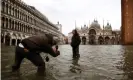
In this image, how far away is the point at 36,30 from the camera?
225 feet

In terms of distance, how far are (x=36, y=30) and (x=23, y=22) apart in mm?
15289

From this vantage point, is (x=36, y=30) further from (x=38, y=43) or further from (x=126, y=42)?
(x=38, y=43)

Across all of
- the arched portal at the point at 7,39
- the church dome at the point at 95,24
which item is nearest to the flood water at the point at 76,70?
the arched portal at the point at 7,39

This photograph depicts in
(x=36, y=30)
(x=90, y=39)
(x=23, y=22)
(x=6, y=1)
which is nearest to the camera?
(x=6, y=1)

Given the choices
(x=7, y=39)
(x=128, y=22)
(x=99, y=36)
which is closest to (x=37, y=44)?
(x=7, y=39)

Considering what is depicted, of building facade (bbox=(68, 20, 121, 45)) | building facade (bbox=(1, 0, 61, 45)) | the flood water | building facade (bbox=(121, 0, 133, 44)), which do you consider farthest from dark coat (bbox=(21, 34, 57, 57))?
building facade (bbox=(68, 20, 121, 45))

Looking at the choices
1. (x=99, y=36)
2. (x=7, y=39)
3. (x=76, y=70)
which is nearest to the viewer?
(x=76, y=70)

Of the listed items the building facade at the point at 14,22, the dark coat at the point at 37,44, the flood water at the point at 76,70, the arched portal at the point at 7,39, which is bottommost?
the flood water at the point at 76,70

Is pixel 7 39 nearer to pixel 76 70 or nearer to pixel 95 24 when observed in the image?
pixel 76 70

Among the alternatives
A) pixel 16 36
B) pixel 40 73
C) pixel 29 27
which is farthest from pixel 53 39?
pixel 29 27

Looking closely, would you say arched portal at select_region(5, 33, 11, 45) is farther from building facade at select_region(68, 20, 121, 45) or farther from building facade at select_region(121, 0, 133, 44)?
building facade at select_region(68, 20, 121, 45)

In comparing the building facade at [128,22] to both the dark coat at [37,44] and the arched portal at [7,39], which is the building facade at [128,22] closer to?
the arched portal at [7,39]

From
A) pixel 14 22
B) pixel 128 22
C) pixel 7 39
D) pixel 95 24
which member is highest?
pixel 95 24

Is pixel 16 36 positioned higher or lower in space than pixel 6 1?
lower
